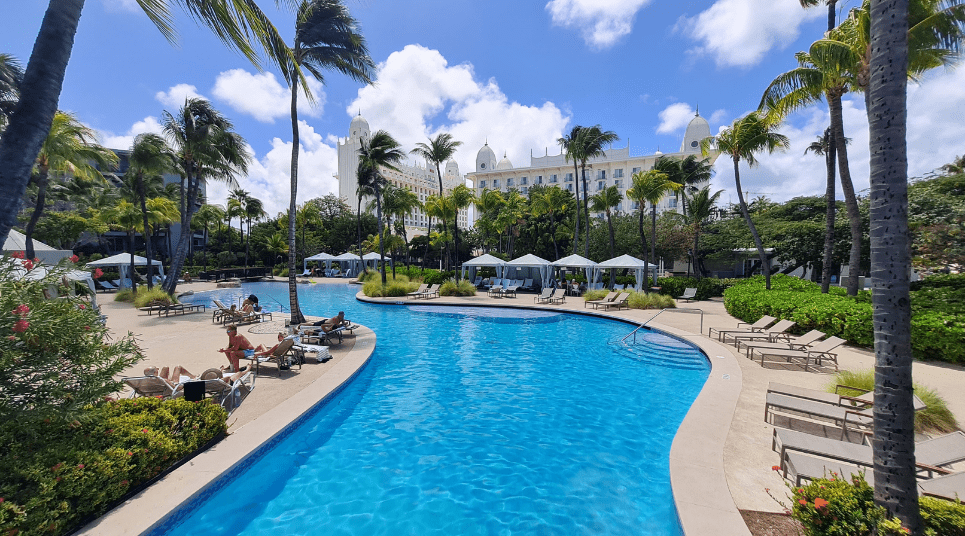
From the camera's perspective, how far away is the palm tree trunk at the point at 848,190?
11570 millimetres

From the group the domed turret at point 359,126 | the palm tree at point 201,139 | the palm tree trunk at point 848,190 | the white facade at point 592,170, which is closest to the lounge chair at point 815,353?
the palm tree trunk at point 848,190

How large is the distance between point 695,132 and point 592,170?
19.6 meters

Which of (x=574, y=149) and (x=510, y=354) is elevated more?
(x=574, y=149)

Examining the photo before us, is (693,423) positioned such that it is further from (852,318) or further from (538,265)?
(538,265)

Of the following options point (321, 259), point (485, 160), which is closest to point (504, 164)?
point (485, 160)

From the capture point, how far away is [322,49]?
37.1ft

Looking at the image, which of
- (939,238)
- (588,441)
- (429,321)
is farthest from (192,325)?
(939,238)

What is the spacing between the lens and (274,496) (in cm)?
436

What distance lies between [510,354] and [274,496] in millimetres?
6959

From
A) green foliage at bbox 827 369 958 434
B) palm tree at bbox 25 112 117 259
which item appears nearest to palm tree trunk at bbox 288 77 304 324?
palm tree at bbox 25 112 117 259

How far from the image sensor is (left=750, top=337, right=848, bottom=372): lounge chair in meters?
8.19

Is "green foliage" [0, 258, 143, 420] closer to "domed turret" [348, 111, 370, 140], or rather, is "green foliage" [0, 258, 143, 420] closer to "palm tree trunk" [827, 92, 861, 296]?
"palm tree trunk" [827, 92, 861, 296]

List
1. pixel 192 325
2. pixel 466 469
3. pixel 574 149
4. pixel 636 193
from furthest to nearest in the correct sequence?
pixel 574 149, pixel 636 193, pixel 192 325, pixel 466 469

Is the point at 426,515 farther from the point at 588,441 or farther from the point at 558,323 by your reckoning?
the point at 558,323
